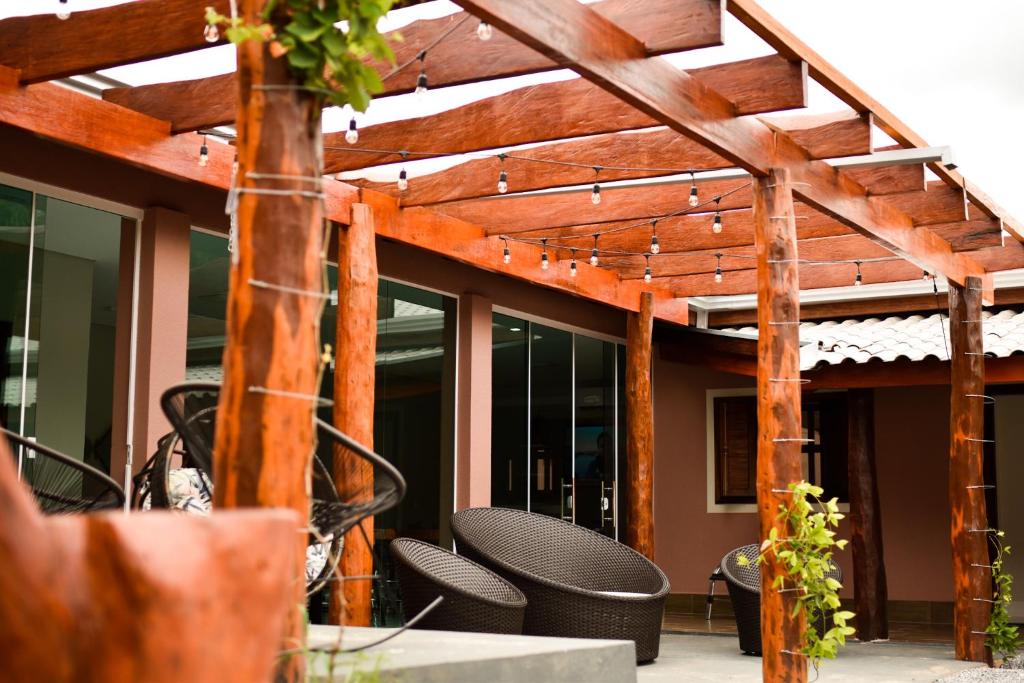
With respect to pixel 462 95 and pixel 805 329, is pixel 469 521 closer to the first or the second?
pixel 462 95

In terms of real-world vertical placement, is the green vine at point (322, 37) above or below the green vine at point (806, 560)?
above

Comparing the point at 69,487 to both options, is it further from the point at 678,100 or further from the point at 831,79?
the point at 831,79

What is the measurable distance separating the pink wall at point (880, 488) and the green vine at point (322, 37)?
9586 mm

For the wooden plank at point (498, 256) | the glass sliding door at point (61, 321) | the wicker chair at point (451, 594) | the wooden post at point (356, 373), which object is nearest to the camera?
the wicker chair at point (451, 594)

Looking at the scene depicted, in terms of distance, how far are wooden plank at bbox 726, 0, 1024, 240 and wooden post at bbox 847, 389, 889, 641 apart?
2.76m

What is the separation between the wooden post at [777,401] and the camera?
5566mm

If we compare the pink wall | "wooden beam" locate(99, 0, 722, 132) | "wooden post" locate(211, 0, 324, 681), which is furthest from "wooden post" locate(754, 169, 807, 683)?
the pink wall

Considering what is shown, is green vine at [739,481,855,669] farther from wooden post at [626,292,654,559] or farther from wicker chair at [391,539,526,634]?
wooden post at [626,292,654,559]

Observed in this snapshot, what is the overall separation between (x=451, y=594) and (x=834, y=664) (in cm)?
284

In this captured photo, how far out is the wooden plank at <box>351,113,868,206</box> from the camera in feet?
20.4

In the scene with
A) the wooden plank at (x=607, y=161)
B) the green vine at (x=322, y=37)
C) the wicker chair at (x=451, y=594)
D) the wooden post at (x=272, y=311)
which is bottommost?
the wicker chair at (x=451, y=594)

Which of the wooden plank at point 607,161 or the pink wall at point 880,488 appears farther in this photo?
the pink wall at point 880,488

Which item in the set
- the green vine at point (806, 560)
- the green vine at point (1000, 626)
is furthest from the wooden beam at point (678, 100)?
the green vine at point (1000, 626)

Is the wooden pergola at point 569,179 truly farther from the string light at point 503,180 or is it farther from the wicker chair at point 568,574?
the wicker chair at point 568,574
